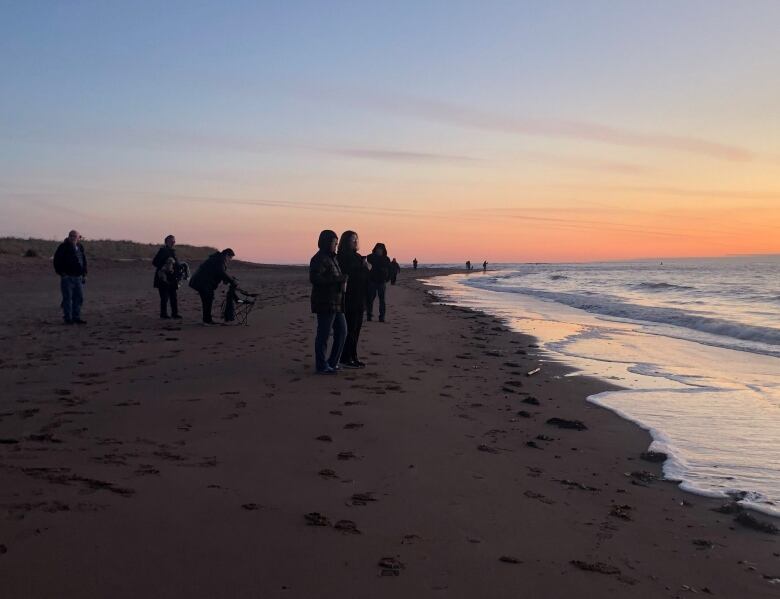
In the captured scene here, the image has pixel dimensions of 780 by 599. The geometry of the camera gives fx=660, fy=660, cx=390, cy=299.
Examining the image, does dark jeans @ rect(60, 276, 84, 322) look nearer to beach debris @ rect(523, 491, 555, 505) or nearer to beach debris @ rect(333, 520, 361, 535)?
beach debris @ rect(333, 520, 361, 535)

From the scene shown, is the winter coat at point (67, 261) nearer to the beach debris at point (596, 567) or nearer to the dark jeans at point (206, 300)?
the dark jeans at point (206, 300)

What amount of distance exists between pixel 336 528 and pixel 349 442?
1803mm

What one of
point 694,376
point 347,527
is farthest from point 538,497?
point 694,376

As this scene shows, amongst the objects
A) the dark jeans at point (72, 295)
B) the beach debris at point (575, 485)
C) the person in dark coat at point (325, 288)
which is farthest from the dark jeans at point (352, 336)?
the dark jeans at point (72, 295)

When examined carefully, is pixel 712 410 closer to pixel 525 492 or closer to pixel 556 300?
pixel 525 492

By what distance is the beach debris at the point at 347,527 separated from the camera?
3.59 meters

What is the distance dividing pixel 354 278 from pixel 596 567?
6415mm

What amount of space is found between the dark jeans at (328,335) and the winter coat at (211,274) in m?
5.34

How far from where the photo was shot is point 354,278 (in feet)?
30.7

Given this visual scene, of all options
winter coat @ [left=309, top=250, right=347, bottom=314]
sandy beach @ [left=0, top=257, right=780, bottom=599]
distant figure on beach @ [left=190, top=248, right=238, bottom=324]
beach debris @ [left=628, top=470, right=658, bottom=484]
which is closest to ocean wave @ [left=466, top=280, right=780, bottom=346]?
sandy beach @ [left=0, top=257, right=780, bottom=599]

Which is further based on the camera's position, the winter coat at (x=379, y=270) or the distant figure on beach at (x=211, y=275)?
the winter coat at (x=379, y=270)

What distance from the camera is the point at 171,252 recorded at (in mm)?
14023

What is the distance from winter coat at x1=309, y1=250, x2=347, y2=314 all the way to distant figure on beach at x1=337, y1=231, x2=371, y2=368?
721 mm

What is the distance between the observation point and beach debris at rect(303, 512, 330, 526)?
144 inches
